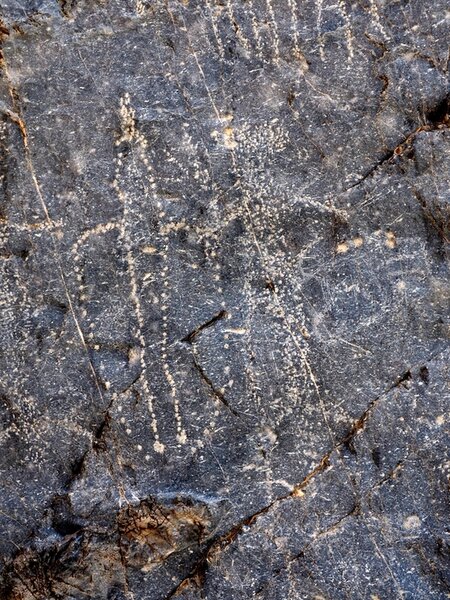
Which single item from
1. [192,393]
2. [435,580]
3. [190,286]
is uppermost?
[190,286]

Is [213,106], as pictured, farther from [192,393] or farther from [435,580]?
[435,580]

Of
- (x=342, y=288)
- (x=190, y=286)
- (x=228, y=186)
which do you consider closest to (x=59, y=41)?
(x=228, y=186)

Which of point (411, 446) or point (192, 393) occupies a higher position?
point (192, 393)

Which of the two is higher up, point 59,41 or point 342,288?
point 59,41

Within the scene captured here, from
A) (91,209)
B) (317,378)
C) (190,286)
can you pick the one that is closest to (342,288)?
(317,378)

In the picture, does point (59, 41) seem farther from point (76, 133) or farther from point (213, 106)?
point (213, 106)

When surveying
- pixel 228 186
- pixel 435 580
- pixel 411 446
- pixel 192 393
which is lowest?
pixel 435 580
